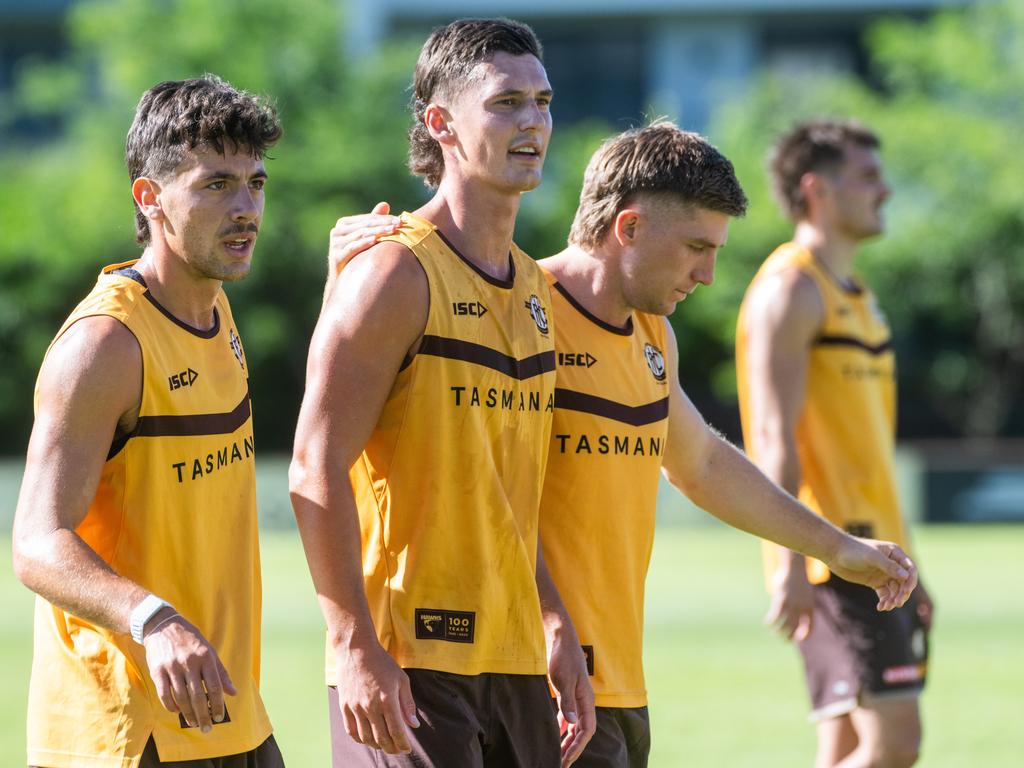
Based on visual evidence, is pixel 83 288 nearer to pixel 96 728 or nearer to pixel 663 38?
pixel 663 38

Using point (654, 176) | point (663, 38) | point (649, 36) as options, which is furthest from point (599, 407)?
point (649, 36)

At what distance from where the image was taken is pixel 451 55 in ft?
13.5

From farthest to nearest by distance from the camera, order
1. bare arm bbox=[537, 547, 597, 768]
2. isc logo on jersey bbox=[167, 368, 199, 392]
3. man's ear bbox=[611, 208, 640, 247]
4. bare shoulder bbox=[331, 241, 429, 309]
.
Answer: man's ear bbox=[611, 208, 640, 247] → bare arm bbox=[537, 547, 597, 768] → isc logo on jersey bbox=[167, 368, 199, 392] → bare shoulder bbox=[331, 241, 429, 309]

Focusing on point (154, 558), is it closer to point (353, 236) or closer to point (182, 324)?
point (182, 324)

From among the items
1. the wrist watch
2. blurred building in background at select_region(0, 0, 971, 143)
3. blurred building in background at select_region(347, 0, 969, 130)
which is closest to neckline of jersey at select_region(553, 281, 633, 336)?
the wrist watch

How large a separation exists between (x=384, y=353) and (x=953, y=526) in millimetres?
22642

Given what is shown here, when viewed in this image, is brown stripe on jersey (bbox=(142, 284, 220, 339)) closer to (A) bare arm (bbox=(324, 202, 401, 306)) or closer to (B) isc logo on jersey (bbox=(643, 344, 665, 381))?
(A) bare arm (bbox=(324, 202, 401, 306))

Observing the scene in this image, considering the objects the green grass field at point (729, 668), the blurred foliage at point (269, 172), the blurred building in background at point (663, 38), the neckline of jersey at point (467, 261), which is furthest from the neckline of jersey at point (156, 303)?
the blurred building in background at point (663, 38)

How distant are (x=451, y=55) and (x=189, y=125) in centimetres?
68

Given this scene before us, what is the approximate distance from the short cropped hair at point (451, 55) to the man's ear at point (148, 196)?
697 mm

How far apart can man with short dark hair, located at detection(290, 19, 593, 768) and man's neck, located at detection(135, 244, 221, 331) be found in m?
0.42

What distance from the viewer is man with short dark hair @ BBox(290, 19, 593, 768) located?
3.71m

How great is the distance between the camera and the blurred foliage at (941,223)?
1441 inches

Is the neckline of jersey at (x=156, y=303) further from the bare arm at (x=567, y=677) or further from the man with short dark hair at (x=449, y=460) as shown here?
the bare arm at (x=567, y=677)
